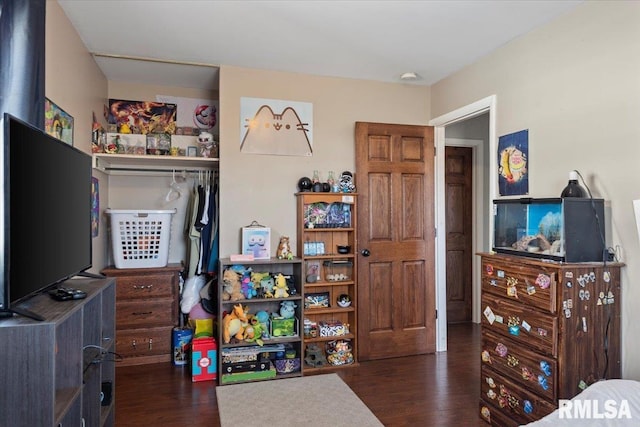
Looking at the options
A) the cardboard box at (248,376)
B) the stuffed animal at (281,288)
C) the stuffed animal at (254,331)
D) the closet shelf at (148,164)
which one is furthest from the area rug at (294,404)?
the closet shelf at (148,164)

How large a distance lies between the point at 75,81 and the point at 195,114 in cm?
133

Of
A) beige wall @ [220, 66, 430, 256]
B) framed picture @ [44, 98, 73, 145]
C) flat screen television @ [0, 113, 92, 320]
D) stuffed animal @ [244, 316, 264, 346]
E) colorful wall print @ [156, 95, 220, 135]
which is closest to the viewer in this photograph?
flat screen television @ [0, 113, 92, 320]

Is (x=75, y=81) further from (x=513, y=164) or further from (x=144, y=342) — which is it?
(x=513, y=164)

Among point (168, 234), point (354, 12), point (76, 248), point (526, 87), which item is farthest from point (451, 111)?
point (76, 248)

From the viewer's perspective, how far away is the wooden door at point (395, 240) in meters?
3.61

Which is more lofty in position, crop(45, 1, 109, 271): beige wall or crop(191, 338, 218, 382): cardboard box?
crop(45, 1, 109, 271): beige wall

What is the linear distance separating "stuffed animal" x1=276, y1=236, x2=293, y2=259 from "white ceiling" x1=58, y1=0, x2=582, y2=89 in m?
1.50

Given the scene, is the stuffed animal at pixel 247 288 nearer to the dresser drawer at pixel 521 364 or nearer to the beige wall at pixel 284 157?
the beige wall at pixel 284 157

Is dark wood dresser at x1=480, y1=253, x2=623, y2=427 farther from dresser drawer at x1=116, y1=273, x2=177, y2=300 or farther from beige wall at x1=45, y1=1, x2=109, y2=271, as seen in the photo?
beige wall at x1=45, y1=1, x2=109, y2=271

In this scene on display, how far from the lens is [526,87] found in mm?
2723

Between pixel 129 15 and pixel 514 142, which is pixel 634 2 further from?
pixel 129 15

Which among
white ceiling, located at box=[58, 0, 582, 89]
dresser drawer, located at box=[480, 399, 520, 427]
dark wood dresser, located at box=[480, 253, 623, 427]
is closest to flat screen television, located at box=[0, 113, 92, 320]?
white ceiling, located at box=[58, 0, 582, 89]

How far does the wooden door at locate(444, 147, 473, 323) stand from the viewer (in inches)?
191

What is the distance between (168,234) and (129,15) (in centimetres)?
176
